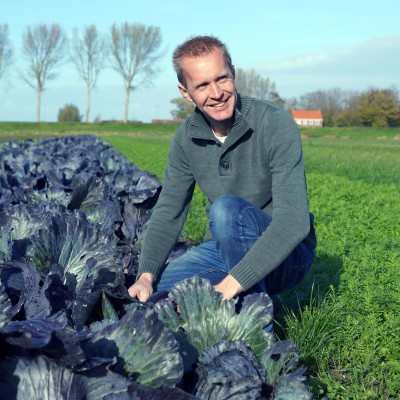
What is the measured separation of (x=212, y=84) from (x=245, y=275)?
93 cm

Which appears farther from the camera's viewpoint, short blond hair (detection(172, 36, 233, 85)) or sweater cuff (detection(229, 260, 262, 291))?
short blond hair (detection(172, 36, 233, 85))

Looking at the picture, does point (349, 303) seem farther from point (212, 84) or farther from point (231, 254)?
point (212, 84)

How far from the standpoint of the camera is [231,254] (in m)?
3.13

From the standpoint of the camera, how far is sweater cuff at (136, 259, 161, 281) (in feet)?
11.0

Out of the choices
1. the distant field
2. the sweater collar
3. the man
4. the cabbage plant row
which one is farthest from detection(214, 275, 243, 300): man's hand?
the distant field

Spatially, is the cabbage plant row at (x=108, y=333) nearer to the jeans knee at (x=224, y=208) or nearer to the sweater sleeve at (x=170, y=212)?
the sweater sleeve at (x=170, y=212)

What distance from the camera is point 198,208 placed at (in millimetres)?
9391

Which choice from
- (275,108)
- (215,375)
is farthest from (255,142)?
(215,375)

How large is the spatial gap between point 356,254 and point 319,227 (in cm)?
153

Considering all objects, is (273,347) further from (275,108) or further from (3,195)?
(3,195)

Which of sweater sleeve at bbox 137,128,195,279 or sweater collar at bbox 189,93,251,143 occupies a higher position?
sweater collar at bbox 189,93,251,143

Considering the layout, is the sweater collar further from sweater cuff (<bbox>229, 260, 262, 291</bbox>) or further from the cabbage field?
the cabbage field

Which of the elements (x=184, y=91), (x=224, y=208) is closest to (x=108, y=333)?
(x=224, y=208)

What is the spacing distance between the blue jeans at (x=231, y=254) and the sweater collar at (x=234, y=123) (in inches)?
14.0
